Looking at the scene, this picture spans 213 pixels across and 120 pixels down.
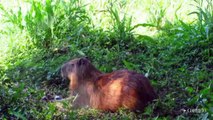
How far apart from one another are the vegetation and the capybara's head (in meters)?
0.22

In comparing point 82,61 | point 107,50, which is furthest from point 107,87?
point 107,50

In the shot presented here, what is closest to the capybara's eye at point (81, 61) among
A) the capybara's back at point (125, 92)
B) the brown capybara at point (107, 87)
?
the brown capybara at point (107, 87)

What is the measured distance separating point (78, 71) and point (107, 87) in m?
0.47

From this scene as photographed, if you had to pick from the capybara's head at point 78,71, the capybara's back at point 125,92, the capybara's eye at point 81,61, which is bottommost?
the capybara's back at point 125,92

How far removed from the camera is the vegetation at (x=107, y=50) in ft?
13.2

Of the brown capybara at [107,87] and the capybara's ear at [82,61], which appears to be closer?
the brown capybara at [107,87]

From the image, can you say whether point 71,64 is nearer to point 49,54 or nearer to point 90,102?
point 90,102

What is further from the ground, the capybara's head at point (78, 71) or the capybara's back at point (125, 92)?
the capybara's head at point (78, 71)

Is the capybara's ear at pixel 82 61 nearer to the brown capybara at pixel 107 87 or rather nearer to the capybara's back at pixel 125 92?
the brown capybara at pixel 107 87

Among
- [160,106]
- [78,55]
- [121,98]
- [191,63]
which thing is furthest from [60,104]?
[191,63]

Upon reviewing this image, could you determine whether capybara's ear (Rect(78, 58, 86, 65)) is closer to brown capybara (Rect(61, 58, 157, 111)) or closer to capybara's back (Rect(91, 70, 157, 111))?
brown capybara (Rect(61, 58, 157, 111))

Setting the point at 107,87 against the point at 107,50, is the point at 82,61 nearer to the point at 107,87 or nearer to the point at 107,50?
the point at 107,87

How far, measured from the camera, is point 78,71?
4.62m

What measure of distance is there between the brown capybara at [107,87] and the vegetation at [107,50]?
4.0 inches
